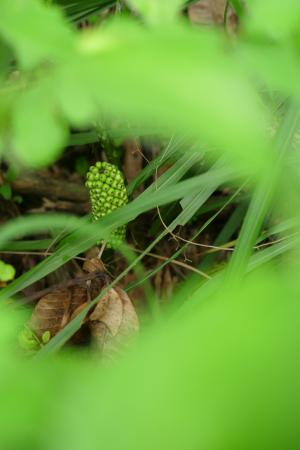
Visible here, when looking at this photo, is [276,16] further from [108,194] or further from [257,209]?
[108,194]

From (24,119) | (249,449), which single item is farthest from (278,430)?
(24,119)

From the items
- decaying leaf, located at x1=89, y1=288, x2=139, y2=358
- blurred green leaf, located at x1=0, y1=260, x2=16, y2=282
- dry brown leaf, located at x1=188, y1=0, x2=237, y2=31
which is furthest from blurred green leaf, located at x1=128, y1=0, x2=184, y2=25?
dry brown leaf, located at x1=188, y1=0, x2=237, y2=31

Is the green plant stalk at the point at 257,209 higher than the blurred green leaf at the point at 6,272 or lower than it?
lower

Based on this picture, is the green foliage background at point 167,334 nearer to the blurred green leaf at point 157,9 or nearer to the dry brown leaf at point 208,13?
the blurred green leaf at point 157,9

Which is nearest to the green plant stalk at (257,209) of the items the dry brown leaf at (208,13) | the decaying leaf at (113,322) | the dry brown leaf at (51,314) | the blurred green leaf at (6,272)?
the decaying leaf at (113,322)

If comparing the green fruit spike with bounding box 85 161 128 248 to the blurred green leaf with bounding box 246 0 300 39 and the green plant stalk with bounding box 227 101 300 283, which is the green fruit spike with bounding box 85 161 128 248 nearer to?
the green plant stalk with bounding box 227 101 300 283

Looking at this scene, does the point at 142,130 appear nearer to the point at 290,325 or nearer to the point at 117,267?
the point at 117,267

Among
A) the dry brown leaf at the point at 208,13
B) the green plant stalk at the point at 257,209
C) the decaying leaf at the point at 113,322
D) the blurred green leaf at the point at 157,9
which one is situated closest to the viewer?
the blurred green leaf at the point at 157,9
